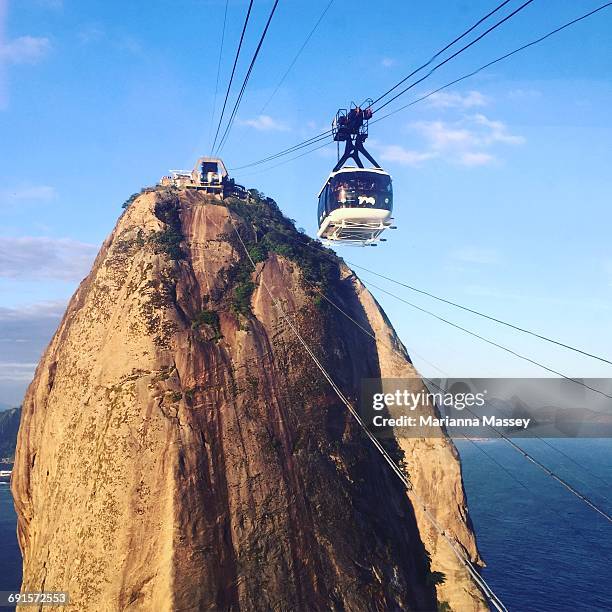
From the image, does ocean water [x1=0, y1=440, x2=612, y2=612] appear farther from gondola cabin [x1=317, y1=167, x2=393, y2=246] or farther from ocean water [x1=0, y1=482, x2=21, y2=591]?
gondola cabin [x1=317, y1=167, x2=393, y2=246]

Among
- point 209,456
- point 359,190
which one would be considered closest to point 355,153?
point 359,190

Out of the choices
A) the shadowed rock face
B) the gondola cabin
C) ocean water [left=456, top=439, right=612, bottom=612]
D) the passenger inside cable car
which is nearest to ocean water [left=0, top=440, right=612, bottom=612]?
ocean water [left=456, top=439, right=612, bottom=612]

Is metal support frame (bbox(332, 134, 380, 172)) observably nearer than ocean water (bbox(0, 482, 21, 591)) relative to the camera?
Yes

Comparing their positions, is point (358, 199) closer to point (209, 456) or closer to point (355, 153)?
point (355, 153)

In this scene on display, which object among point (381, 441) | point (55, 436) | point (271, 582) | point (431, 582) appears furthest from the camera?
point (381, 441)

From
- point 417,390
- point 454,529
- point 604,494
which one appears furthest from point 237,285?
point 604,494

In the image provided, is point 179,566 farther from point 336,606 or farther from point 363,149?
point 363,149

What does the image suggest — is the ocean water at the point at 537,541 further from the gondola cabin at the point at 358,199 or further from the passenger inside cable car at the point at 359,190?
the passenger inside cable car at the point at 359,190
